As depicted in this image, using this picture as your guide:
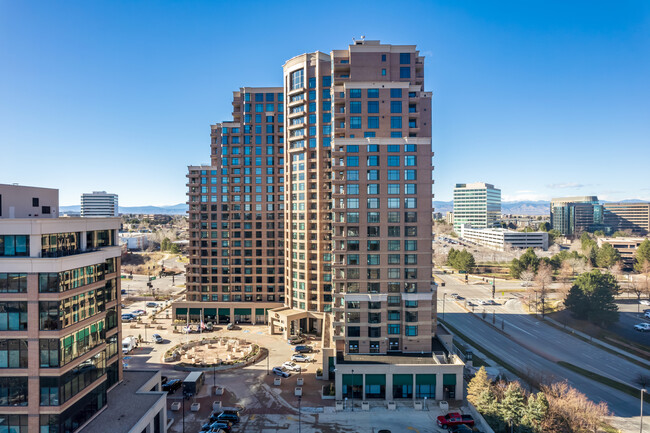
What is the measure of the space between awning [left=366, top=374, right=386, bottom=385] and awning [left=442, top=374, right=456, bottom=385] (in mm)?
8690

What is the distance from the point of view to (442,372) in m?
48.9

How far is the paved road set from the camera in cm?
5381

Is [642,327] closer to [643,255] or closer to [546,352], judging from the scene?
[546,352]

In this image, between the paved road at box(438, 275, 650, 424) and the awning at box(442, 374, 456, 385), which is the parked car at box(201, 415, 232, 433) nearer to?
the awning at box(442, 374, 456, 385)

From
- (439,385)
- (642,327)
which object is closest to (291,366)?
(439,385)

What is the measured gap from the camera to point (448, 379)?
49250 mm

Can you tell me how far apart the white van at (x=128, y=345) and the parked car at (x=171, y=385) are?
19.6m

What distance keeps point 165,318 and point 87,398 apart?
57086mm

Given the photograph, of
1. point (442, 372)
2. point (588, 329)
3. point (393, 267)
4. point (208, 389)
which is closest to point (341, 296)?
point (393, 267)

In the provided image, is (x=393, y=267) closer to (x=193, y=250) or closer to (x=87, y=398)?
(x=87, y=398)

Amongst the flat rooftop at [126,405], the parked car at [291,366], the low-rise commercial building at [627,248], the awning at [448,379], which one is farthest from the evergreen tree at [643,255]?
the flat rooftop at [126,405]

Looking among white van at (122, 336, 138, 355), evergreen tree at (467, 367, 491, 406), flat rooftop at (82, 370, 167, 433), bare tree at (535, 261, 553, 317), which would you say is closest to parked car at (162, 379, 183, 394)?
flat rooftop at (82, 370, 167, 433)

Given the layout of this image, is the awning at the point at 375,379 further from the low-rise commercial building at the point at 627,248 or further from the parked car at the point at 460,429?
the low-rise commercial building at the point at 627,248

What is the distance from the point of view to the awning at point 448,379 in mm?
49178
